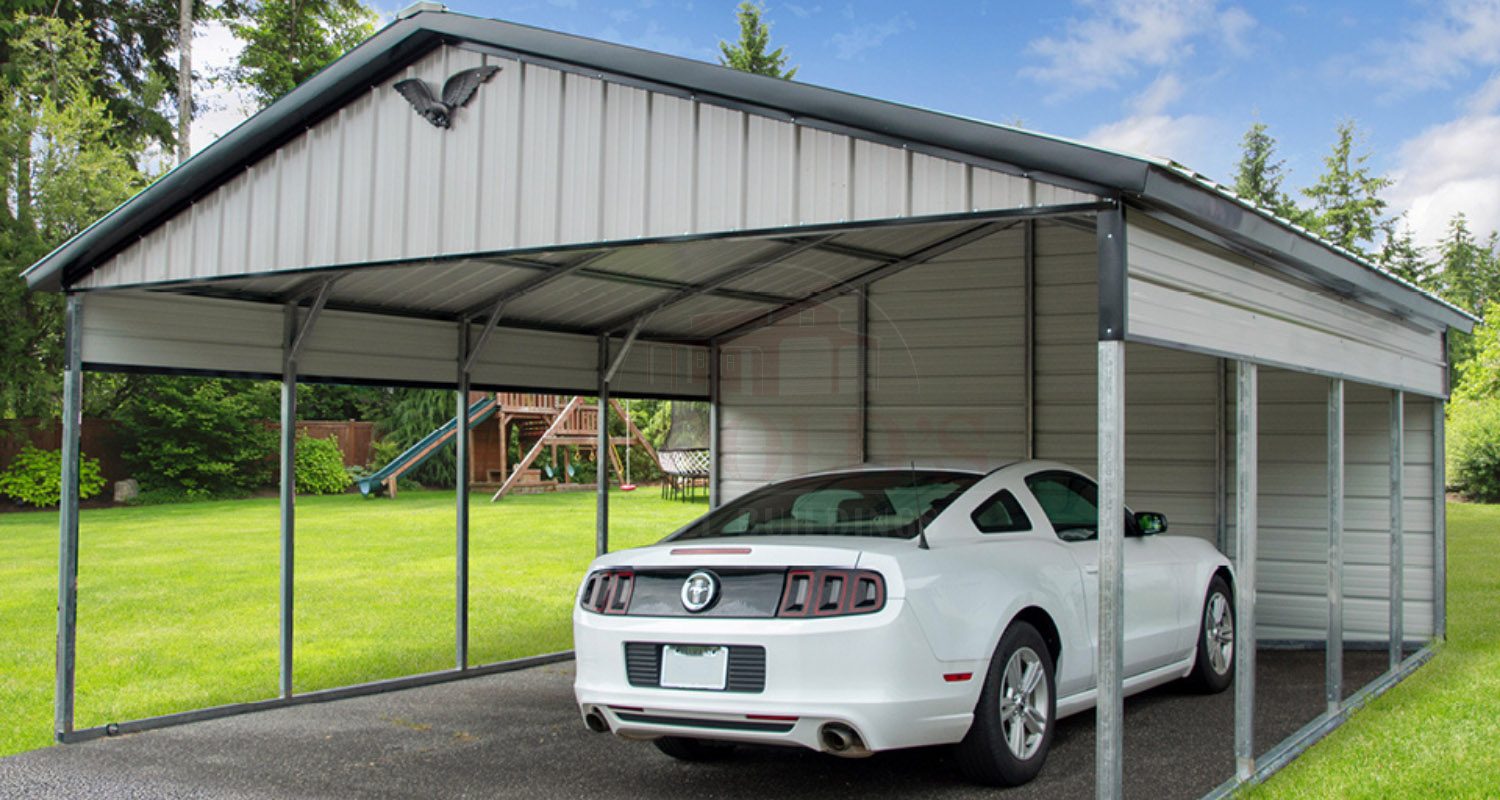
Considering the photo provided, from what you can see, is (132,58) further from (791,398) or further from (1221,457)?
(1221,457)

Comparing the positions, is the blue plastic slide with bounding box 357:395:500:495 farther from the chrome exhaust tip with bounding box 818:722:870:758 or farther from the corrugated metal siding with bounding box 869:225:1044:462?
the chrome exhaust tip with bounding box 818:722:870:758

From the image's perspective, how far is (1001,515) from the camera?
598 cm

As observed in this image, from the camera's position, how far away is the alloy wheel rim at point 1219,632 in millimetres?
7500

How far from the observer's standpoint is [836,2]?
38.6 meters

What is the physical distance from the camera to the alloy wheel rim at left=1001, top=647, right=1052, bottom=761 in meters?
5.36

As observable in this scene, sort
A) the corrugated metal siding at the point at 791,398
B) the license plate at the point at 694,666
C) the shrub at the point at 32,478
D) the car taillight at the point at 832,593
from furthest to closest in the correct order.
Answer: the shrub at the point at 32,478 → the corrugated metal siding at the point at 791,398 → the license plate at the point at 694,666 → the car taillight at the point at 832,593

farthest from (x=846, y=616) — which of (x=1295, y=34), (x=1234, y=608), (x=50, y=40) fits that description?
(x=1295, y=34)

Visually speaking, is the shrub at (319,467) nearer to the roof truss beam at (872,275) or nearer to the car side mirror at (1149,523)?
Answer: the roof truss beam at (872,275)

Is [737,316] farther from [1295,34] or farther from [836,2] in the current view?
[1295,34]

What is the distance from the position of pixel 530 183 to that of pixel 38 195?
78.4 feet

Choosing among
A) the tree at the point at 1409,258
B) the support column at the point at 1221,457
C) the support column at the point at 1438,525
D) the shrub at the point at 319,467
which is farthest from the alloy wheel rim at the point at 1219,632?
the tree at the point at 1409,258

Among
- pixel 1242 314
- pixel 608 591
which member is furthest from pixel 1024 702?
pixel 1242 314

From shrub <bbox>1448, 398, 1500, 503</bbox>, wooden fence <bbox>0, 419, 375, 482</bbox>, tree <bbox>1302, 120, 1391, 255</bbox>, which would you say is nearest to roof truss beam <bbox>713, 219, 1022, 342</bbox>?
wooden fence <bbox>0, 419, 375, 482</bbox>

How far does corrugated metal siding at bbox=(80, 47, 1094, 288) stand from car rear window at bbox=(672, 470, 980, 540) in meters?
1.46
